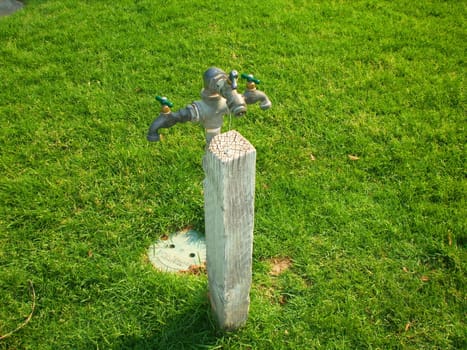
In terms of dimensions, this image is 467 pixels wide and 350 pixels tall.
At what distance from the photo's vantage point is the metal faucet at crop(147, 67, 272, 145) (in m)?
2.17

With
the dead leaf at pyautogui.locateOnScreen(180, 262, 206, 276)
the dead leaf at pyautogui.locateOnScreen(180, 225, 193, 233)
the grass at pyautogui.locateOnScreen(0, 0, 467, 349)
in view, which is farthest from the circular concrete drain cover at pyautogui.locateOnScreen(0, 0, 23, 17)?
the dead leaf at pyautogui.locateOnScreen(180, 262, 206, 276)

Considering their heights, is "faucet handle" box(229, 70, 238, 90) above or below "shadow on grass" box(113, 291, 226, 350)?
above

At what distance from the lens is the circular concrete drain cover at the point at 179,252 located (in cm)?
A: 314

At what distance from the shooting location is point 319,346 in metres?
2.70

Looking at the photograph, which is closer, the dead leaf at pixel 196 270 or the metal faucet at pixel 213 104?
the metal faucet at pixel 213 104

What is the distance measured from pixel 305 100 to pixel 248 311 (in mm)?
2428

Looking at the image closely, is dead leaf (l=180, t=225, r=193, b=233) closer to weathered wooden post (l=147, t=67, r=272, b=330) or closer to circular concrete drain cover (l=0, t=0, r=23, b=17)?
weathered wooden post (l=147, t=67, r=272, b=330)

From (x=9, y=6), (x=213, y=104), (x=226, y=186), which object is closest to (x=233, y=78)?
(x=213, y=104)

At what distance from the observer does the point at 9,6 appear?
6281 millimetres

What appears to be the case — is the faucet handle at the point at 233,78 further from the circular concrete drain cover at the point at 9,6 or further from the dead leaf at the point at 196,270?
the circular concrete drain cover at the point at 9,6

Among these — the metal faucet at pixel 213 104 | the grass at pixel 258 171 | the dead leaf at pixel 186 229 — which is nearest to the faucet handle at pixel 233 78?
the metal faucet at pixel 213 104

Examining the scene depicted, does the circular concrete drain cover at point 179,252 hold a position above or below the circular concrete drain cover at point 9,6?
below

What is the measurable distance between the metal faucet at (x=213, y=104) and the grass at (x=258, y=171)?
117 centimetres

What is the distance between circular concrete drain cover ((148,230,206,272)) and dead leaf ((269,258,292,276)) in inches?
19.5
